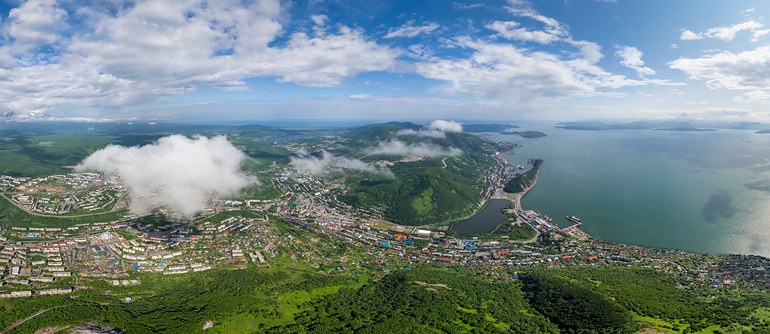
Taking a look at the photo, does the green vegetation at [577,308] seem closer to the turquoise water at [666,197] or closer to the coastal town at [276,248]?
the coastal town at [276,248]

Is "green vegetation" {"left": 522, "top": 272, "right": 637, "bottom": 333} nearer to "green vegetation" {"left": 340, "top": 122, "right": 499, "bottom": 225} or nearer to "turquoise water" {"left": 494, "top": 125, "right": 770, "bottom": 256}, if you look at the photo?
"turquoise water" {"left": 494, "top": 125, "right": 770, "bottom": 256}

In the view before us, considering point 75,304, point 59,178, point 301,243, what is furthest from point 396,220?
point 59,178

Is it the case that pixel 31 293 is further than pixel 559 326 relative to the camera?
Yes

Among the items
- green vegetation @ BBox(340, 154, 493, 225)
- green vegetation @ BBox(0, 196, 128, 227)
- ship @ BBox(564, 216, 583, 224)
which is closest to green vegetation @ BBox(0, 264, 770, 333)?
ship @ BBox(564, 216, 583, 224)

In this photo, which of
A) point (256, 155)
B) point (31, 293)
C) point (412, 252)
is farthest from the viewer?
point (256, 155)

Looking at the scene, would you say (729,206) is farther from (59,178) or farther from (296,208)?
(59,178)

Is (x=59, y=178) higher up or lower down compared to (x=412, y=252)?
higher up
